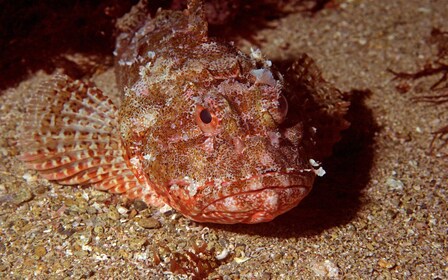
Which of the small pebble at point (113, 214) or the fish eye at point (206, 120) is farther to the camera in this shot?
the small pebble at point (113, 214)

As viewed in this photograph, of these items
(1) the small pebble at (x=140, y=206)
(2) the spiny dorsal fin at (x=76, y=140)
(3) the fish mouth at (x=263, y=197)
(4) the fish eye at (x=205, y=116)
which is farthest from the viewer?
(2) the spiny dorsal fin at (x=76, y=140)

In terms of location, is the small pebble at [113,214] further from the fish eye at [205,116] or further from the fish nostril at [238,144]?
the fish nostril at [238,144]

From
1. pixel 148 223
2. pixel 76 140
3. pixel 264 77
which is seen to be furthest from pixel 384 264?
pixel 76 140

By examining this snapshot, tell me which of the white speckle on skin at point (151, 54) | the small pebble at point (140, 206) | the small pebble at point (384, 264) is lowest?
the small pebble at point (384, 264)

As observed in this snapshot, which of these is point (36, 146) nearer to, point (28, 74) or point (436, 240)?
point (28, 74)

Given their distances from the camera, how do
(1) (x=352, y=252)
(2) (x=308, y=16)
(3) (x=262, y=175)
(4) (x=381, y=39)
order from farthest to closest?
(2) (x=308, y=16) → (4) (x=381, y=39) → (1) (x=352, y=252) → (3) (x=262, y=175)

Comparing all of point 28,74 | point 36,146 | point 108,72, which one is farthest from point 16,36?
point 36,146

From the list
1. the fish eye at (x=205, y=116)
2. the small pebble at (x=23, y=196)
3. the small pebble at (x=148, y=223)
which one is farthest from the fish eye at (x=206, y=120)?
the small pebble at (x=23, y=196)

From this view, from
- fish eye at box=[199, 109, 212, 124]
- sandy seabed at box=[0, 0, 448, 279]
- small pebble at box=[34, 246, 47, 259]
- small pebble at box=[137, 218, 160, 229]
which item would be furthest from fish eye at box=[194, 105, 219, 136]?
small pebble at box=[34, 246, 47, 259]

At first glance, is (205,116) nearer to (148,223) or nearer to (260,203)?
(260,203)
